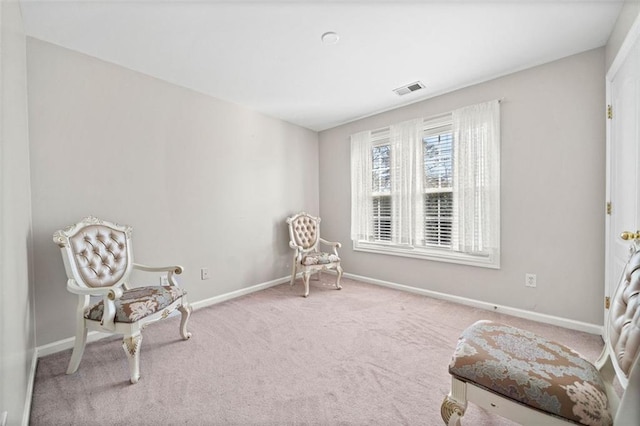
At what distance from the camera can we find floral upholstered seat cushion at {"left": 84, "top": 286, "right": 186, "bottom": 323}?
174 centimetres

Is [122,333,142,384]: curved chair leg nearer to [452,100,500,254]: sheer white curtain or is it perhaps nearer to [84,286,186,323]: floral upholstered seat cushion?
[84,286,186,323]: floral upholstered seat cushion

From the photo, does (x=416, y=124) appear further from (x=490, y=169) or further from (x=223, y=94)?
(x=223, y=94)

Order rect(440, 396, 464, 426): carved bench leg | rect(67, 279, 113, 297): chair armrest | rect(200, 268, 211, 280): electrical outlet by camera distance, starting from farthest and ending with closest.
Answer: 1. rect(200, 268, 211, 280): electrical outlet
2. rect(67, 279, 113, 297): chair armrest
3. rect(440, 396, 464, 426): carved bench leg

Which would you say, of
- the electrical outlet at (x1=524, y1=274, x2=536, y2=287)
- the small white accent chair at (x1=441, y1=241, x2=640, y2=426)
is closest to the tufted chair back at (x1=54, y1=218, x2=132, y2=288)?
the small white accent chair at (x1=441, y1=241, x2=640, y2=426)

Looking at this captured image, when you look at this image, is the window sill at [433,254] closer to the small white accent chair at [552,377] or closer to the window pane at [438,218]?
the window pane at [438,218]

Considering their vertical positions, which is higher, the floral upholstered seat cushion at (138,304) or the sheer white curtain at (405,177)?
the sheer white curtain at (405,177)

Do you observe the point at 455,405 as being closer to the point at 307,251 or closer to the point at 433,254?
the point at 433,254

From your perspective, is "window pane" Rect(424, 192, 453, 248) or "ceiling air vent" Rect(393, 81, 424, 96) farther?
"window pane" Rect(424, 192, 453, 248)

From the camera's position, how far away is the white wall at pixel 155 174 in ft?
6.88

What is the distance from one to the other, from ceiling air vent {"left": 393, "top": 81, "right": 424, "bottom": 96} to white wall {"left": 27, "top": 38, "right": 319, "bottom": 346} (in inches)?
70.2

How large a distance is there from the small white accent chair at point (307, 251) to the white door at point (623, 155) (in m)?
2.68

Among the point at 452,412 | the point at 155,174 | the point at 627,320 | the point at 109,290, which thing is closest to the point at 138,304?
the point at 109,290

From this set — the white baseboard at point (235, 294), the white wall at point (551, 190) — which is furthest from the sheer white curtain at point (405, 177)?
the white baseboard at point (235, 294)

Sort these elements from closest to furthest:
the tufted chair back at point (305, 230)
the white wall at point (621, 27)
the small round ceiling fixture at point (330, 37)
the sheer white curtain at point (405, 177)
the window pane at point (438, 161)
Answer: the white wall at point (621, 27), the small round ceiling fixture at point (330, 37), the window pane at point (438, 161), the sheer white curtain at point (405, 177), the tufted chair back at point (305, 230)
